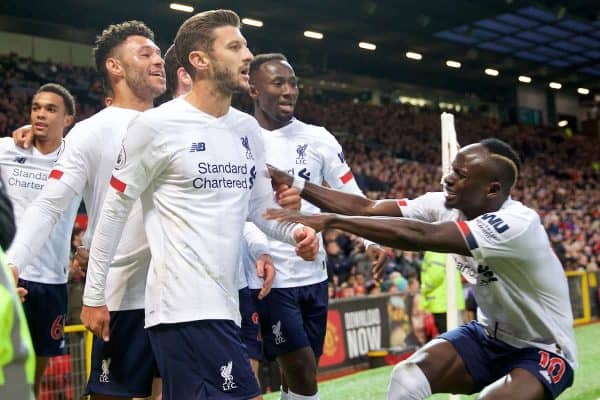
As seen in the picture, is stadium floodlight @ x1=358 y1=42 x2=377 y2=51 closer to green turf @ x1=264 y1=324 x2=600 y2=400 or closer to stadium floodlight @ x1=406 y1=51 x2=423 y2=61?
stadium floodlight @ x1=406 y1=51 x2=423 y2=61

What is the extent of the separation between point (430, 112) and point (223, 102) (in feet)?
97.2

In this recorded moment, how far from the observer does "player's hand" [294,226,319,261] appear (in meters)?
3.49

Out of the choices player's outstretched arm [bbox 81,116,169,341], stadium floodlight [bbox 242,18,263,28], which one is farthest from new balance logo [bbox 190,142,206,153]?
stadium floodlight [bbox 242,18,263,28]

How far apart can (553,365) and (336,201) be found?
1486 millimetres

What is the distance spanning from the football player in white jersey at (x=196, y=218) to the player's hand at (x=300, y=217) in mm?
85

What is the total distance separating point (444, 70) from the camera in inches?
1314

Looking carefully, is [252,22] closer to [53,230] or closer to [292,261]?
[292,261]

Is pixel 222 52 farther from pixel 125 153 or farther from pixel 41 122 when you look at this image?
pixel 41 122

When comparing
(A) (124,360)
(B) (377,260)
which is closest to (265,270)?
(B) (377,260)

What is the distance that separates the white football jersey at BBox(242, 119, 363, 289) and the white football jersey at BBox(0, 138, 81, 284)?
1124 millimetres

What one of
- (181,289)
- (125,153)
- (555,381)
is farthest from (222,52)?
(555,381)

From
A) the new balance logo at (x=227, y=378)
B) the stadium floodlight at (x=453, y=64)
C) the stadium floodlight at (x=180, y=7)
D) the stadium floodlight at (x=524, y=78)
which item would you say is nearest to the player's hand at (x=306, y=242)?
the new balance logo at (x=227, y=378)

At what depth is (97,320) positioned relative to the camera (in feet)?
11.0

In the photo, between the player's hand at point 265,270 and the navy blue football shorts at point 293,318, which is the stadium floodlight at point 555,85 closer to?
the navy blue football shorts at point 293,318
